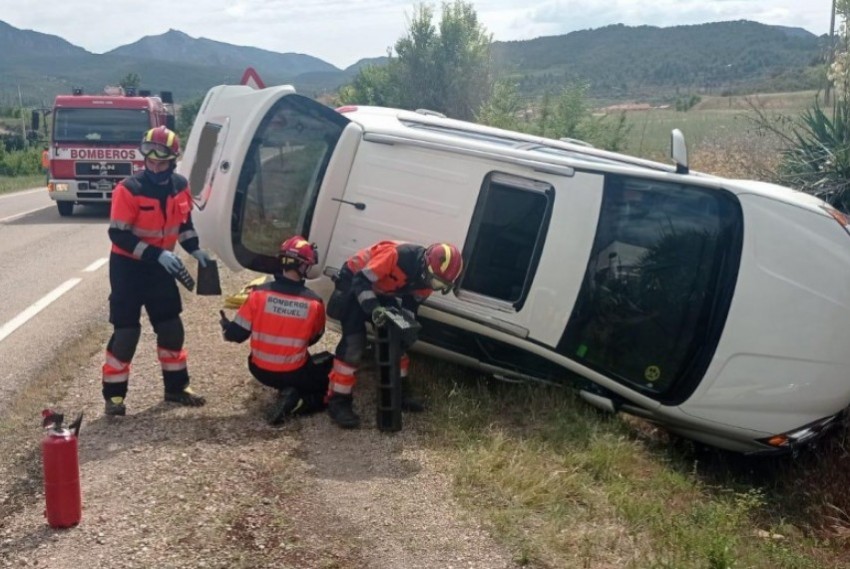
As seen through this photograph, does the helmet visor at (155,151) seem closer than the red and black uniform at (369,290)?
No

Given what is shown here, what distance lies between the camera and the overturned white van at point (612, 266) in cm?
589

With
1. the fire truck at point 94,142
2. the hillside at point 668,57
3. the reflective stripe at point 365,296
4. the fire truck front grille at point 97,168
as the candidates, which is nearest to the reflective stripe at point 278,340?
the reflective stripe at point 365,296

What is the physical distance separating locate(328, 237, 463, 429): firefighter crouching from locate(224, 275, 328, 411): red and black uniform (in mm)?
188

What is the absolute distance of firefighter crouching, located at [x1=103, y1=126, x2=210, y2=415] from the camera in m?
6.05

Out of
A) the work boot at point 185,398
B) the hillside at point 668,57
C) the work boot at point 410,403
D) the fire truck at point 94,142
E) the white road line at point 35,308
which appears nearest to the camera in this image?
the work boot at point 410,403

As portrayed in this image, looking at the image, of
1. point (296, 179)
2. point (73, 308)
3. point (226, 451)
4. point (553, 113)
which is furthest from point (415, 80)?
point (226, 451)

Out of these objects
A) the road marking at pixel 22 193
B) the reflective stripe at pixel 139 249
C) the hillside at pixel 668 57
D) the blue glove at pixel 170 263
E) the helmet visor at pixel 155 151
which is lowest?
the road marking at pixel 22 193

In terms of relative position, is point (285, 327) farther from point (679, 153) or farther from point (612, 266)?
point (679, 153)

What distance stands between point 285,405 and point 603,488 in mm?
2124

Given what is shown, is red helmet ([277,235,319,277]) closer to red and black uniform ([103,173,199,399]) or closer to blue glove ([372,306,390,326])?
blue glove ([372,306,390,326])

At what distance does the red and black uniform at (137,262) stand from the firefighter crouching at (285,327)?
48 cm

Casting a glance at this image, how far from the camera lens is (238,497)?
488 centimetres

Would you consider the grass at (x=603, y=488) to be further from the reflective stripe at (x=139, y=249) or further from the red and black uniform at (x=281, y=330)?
the reflective stripe at (x=139, y=249)

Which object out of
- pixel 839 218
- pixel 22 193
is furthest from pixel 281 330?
pixel 22 193
